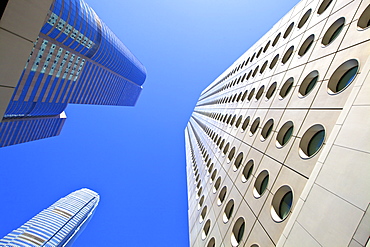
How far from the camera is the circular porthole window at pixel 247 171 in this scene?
55.8ft

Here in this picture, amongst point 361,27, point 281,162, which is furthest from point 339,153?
point 361,27

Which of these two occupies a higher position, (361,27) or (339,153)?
(361,27)

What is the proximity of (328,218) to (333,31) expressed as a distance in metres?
11.0

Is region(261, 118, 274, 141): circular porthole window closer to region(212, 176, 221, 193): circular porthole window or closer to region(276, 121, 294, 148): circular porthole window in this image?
region(276, 121, 294, 148): circular porthole window

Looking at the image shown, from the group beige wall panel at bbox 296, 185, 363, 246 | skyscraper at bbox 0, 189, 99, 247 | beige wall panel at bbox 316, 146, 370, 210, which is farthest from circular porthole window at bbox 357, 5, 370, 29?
skyscraper at bbox 0, 189, 99, 247

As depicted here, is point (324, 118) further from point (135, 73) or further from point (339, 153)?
point (135, 73)

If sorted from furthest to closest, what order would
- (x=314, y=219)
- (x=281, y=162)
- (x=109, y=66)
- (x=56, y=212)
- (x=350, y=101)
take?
(x=56, y=212)
(x=109, y=66)
(x=281, y=162)
(x=350, y=101)
(x=314, y=219)

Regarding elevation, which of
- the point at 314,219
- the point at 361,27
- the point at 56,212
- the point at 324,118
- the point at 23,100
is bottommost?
the point at 56,212

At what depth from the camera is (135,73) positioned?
178125 millimetres

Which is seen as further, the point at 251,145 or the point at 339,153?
the point at 251,145

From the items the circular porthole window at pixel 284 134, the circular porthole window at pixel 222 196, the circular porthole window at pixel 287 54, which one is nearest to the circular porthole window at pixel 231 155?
the circular porthole window at pixel 222 196

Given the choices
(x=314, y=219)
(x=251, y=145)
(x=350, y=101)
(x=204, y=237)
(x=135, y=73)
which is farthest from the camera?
(x=135, y=73)

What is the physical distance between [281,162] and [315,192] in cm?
406

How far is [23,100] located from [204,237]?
83015 millimetres
